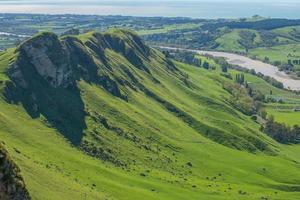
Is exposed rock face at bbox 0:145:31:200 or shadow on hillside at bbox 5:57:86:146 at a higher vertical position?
exposed rock face at bbox 0:145:31:200

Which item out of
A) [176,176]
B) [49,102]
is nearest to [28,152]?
[49,102]

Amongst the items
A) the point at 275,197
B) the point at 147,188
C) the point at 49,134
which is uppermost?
the point at 49,134

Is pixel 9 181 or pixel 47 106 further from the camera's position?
pixel 47 106

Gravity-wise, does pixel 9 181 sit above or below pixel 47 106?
above

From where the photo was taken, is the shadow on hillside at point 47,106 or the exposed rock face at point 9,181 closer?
the exposed rock face at point 9,181

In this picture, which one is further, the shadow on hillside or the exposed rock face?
the shadow on hillside

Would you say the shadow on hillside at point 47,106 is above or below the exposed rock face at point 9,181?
below

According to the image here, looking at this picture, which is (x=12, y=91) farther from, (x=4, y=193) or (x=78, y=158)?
(x=4, y=193)

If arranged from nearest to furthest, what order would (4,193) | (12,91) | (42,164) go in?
1. (4,193)
2. (42,164)
3. (12,91)
